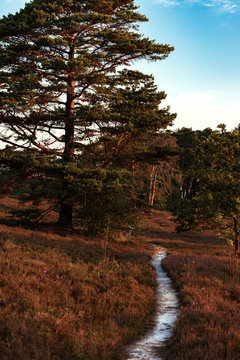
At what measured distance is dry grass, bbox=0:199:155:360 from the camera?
6.26 m

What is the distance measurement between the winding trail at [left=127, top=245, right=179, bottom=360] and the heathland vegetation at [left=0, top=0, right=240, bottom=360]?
13.3 inches

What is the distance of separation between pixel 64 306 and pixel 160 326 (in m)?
2.85

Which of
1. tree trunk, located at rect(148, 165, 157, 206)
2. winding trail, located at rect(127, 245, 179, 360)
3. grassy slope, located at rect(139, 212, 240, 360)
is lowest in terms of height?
winding trail, located at rect(127, 245, 179, 360)

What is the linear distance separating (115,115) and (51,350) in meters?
15.5

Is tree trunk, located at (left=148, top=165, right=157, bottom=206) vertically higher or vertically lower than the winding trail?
higher

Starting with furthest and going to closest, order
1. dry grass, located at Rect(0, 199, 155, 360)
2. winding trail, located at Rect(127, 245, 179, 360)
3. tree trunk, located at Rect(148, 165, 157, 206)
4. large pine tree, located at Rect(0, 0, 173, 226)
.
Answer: tree trunk, located at Rect(148, 165, 157, 206), large pine tree, located at Rect(0, 0, 173, 226), winding trail, located at Rect(127, 245, 179, 360), dry grass, located at Rect(0, 199, 155, 360)

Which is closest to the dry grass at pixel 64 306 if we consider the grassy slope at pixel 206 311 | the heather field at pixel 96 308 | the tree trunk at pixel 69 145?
the heather field at pixel 96 308

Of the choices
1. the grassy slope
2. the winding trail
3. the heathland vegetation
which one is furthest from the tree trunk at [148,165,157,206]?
the winding trail

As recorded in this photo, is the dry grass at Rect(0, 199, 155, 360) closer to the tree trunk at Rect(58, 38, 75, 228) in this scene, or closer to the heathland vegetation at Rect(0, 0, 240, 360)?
the heathland vegetation at Rect(0, 0, 240, 360)

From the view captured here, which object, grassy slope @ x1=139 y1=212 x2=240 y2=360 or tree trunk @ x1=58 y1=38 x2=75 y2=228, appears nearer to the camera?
grassy slope @ x1=139 y1=212 x2=240 y2=360

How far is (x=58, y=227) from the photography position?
73.3 feet

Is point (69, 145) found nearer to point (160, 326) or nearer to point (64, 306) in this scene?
point (64, 306)

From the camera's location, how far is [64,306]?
837 centimetres

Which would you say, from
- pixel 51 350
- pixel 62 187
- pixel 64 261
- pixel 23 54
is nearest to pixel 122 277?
pixel 64 261
